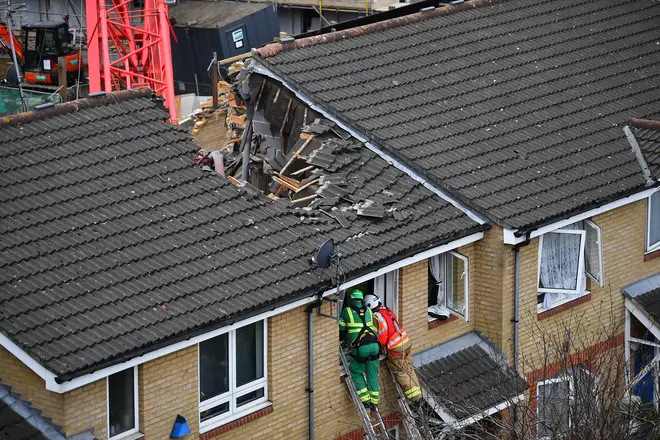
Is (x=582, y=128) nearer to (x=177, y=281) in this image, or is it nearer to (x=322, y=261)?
(x=322, y=261)

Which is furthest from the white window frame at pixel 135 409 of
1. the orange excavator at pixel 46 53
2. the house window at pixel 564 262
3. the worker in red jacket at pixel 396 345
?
the orange excavator at pixel 46 53

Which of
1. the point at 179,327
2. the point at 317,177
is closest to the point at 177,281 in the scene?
the point at 179,327

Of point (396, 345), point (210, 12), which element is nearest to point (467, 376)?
point (396, 345)

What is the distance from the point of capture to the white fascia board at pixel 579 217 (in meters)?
22.8

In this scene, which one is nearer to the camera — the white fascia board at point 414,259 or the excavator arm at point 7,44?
the white fascia board at point 414,259

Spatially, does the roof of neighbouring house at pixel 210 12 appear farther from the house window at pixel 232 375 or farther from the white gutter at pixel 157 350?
the house window at pixel 232 375

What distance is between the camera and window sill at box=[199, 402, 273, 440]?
19.7 meters

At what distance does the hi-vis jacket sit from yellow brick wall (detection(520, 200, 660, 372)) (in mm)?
2921

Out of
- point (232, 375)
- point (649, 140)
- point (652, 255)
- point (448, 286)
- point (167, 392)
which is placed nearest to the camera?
point (167, 392)

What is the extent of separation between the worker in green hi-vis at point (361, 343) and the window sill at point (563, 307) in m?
3.78

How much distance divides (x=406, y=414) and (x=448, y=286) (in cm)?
267

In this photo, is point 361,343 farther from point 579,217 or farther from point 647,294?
point 647,294

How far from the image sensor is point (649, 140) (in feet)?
84.9

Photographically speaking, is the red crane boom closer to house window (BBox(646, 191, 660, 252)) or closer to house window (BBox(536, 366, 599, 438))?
house window (BBox(646, 191, 660, 252))
